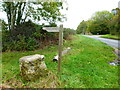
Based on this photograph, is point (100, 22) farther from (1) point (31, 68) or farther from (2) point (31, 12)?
(1) point (31, 68)

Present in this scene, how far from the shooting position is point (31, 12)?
300 inches

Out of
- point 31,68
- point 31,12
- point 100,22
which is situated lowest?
point 31,68

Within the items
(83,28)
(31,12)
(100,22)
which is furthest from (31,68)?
(83,28)

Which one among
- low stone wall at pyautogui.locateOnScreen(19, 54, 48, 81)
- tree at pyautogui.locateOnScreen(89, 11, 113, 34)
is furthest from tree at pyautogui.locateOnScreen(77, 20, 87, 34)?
low stone wall at pyautogui.locateOnScreen(19, 54, 48, 81)

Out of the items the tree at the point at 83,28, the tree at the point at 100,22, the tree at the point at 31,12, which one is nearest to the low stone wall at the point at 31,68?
the tree at the point at 31,12

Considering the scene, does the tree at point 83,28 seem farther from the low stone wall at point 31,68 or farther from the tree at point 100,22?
the low stone wall at point 31,68

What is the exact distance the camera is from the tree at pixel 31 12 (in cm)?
720

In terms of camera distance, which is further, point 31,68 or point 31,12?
point 31,12

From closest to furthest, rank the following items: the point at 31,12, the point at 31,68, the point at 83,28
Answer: the point at 31,68, the point at 31,12, the point at 83,28

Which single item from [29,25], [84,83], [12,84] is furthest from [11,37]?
[84,83]

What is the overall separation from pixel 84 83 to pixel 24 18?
297 inches

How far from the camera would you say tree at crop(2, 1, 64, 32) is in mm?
7195

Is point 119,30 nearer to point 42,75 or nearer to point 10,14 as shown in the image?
point 42,75

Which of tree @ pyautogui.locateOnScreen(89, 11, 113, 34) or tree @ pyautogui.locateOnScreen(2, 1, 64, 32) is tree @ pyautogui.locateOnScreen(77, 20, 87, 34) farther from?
tree @ pyautogui.locateOnScreen(2, 1, 64, 32)
